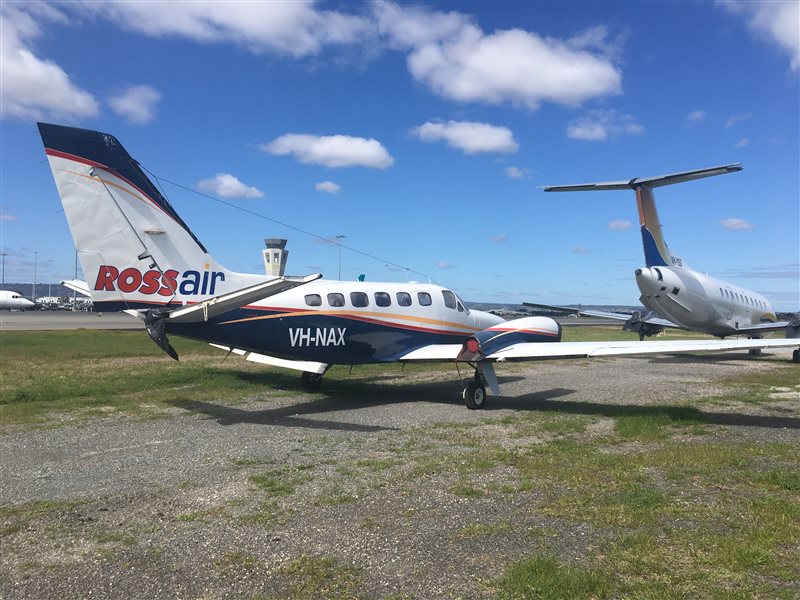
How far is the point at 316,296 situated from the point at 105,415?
4.99 m

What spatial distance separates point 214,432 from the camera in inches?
397

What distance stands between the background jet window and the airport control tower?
4608 centimetres

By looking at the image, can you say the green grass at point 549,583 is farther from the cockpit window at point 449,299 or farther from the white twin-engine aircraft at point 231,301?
the cockpit window at point 449,299

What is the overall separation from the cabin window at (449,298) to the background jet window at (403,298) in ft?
4.15

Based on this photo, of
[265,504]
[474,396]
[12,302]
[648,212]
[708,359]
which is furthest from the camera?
[12,302]

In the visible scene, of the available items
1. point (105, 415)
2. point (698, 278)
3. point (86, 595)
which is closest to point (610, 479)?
point (86, 595)

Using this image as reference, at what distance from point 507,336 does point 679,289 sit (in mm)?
11911

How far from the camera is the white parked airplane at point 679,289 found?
21.2 m

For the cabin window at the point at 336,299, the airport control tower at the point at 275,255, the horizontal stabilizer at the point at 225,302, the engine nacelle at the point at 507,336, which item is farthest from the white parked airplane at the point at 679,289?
the airport control tower at the point at 275,255

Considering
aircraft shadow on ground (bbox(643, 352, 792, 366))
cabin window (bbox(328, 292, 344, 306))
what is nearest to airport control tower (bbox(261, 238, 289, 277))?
aircraft shadow on ground (bbox(643, 352, 792, 366))

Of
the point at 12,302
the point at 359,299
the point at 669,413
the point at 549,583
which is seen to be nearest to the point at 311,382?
the point at 359,299

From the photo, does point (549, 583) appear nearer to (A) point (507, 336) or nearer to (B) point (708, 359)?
(A) point (507, 336)

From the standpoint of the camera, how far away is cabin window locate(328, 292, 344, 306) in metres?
13.3

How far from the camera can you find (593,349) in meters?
12.5
